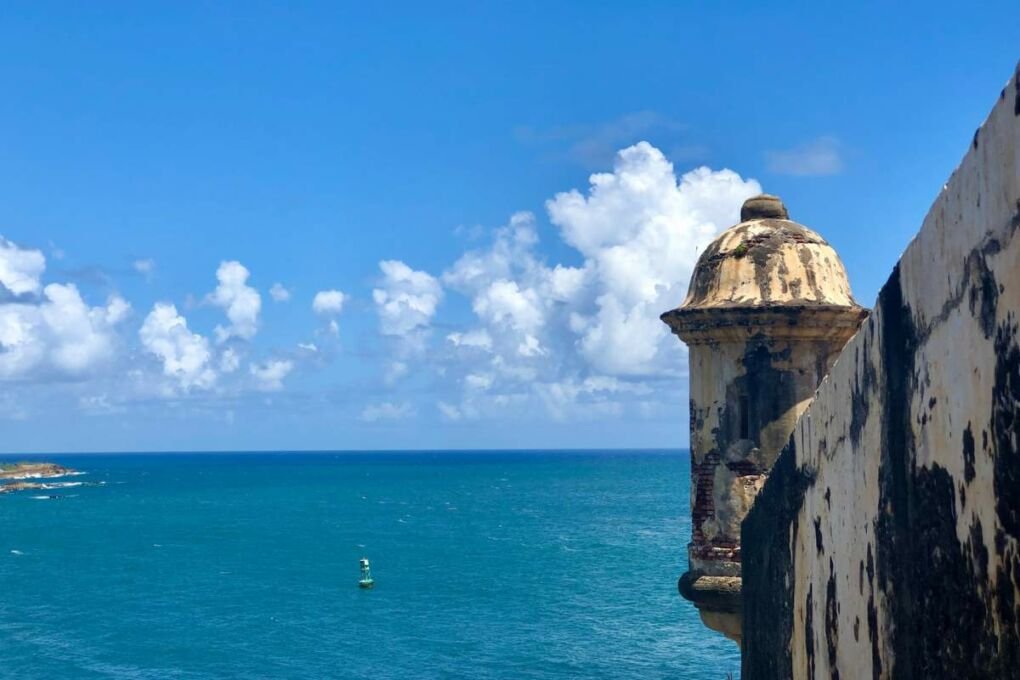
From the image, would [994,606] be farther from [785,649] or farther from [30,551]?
[30,551]

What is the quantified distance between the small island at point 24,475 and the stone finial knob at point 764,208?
131963mm

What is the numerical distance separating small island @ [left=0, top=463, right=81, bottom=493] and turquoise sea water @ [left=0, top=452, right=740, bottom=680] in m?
44.0

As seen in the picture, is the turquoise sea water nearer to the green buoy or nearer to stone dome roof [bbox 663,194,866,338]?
the green buoy

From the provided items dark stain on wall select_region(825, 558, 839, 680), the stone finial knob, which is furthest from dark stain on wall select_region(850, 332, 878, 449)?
the stone finial knob

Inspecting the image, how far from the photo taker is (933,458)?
3850mm

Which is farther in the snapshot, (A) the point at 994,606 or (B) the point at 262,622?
(B) the point at 262,622

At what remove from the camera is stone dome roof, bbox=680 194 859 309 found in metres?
9.22

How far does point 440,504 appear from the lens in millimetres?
103812

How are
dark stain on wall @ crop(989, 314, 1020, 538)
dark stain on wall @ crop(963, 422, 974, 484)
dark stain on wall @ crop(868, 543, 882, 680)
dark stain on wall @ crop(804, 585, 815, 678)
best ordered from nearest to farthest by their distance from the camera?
dark stain on wall @ crop(989, 314, 1020, 538)
dark stain on wall @ crop(963, 422, 974, 484)
dark stain on wall @ crop(868, 543, 882, 680)
dark stain on wall @ crop(804, 585, 815, 678)

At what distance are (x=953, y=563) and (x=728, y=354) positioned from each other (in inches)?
221

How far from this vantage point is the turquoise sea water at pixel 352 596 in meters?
34.2

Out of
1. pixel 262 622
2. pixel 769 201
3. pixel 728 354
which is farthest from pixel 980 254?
pixel 262 622

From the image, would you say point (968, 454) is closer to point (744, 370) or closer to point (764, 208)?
point (744, 370)

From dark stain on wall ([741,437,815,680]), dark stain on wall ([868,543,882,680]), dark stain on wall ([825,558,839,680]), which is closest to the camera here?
dark stain on wall ([868,543,882,680])
